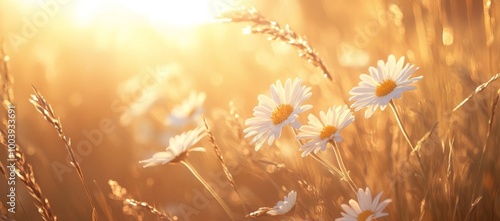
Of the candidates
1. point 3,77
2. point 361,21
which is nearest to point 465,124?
point 3,77

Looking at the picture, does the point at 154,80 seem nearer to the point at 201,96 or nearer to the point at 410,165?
the point at 201,96

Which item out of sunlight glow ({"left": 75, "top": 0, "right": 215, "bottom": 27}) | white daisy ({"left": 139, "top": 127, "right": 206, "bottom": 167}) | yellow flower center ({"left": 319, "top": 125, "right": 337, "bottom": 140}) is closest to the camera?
yellow flower center ({"left": 319, "top": 125, "right": 337, "bottom": 140})

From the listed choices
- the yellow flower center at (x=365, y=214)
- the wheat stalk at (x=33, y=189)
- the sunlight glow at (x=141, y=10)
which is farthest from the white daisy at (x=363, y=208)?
the sunlight glow at (x=141, y=10)

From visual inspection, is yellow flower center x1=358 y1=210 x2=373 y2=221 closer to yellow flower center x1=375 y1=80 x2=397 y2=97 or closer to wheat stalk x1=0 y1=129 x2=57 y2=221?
yellow flower center x1=375 y1=80 x2=397 y2=97

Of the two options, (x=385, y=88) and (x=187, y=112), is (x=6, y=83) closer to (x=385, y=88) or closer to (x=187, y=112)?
(x=385, y=88)

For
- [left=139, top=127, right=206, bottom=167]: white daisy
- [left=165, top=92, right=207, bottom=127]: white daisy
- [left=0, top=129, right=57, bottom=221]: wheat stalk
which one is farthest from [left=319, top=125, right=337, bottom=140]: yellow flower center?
[left=165, top=92, right=207, bottom=127]: white daisy
